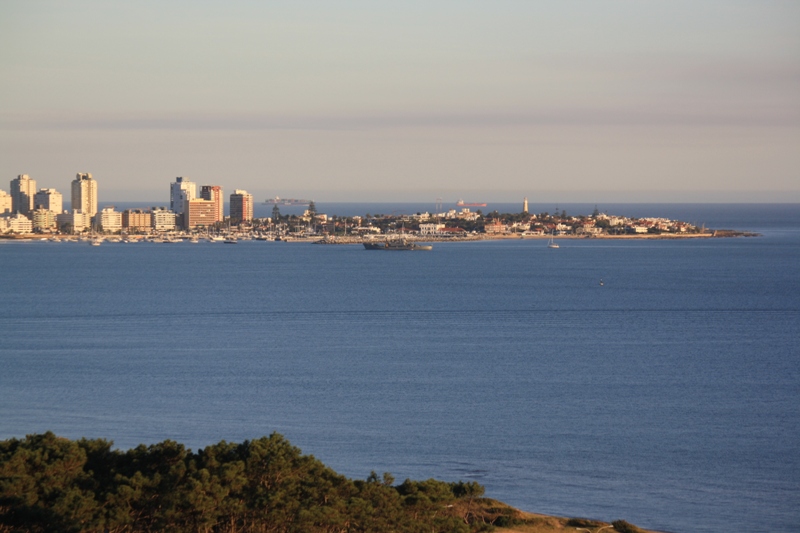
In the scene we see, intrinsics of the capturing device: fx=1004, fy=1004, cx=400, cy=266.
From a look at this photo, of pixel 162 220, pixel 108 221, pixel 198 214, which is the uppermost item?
pixel 198 214

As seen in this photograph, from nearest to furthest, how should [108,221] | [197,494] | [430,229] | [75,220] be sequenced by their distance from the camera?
[197,494] → [430,229] → [75,220] → [108,221]

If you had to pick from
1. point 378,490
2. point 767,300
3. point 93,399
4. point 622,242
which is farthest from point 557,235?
point 378,490

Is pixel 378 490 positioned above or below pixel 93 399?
above

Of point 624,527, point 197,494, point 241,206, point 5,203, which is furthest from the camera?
point 5,203

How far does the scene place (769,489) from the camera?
12469mm

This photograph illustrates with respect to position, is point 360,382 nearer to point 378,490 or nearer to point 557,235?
point 378,490

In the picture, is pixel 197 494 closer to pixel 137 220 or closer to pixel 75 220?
pixel 75 220

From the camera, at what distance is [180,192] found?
11494cm

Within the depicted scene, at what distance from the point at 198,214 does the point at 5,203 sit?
100 ft

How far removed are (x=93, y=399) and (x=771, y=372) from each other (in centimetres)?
1335

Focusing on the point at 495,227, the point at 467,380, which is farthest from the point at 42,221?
the point at 467,380

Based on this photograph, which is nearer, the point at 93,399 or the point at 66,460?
the point at 66,460

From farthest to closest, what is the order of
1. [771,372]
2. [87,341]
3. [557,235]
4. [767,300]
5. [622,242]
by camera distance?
[557,235], [622,242], [767,300], [87,341], [771,372]

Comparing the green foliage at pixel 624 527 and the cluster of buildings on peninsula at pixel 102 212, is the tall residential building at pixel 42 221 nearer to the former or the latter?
the cluster of buildings on peninsula at pixel 102 212
